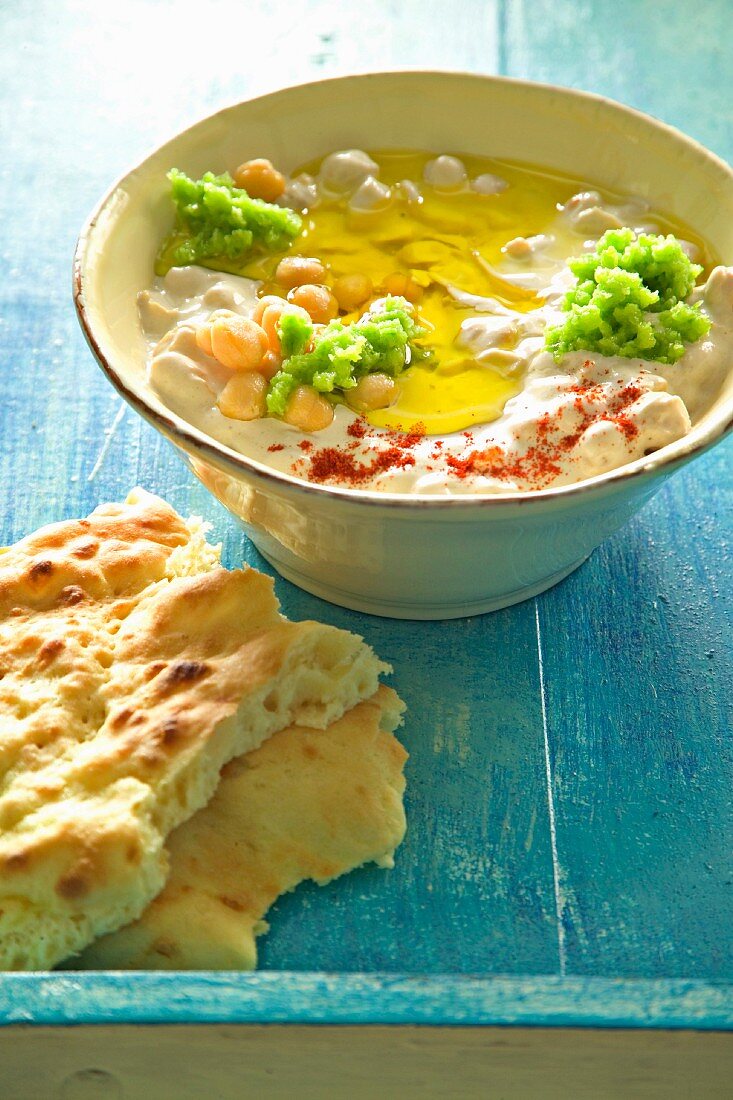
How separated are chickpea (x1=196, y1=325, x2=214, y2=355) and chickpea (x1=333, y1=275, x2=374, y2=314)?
0.37m

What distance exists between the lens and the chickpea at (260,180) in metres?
2.90

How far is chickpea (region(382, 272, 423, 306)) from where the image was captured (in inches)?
108

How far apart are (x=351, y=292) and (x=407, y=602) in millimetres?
700

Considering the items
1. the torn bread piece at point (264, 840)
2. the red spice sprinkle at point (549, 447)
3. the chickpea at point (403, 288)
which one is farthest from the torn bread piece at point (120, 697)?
the chickpea at point (403, 288)

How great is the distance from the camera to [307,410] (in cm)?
237

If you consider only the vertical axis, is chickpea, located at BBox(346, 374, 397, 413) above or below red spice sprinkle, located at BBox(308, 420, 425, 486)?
above

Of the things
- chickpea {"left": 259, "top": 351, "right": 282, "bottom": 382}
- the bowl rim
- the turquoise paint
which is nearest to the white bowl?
the bowl rim

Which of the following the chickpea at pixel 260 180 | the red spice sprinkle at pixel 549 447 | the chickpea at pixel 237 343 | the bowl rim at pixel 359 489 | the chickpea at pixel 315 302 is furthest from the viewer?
the chickpea at pixel 260 180

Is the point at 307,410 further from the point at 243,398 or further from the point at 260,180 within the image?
the point at 260,180

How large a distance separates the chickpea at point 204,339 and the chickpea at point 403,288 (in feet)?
1.58

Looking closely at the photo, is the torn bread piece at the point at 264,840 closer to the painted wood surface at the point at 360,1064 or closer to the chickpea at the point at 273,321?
the painted wood surface at the point at 360,1064

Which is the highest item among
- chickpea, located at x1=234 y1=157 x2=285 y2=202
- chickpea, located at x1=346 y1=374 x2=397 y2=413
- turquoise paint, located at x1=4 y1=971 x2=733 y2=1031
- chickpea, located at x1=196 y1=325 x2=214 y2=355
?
chickpea, located at x1=234 y1=157 x2=285 y2=202

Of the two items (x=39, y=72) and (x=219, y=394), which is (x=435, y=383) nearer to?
(x=219, y=394)

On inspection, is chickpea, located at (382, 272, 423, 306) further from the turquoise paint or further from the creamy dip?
the turquoise paint
